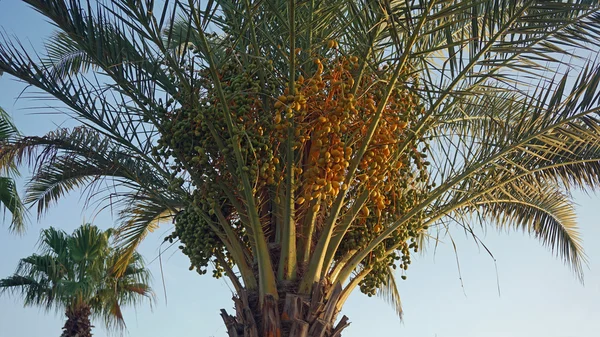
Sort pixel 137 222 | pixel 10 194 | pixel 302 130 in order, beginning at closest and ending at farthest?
1. pixel 302 130
2. pixel 137 222
3. pixel 10 194

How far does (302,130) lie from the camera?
4.32 m

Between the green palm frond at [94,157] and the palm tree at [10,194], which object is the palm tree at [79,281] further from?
the green palm frond at [94,157]

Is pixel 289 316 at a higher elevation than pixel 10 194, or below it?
below

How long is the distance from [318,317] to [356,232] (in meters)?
0.70

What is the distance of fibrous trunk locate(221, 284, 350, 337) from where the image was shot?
4.43 metres

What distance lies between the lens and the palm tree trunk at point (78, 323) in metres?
12.3

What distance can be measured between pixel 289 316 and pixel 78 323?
885cm

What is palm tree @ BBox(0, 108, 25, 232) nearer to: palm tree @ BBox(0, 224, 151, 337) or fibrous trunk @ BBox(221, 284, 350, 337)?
palm tree @ BBox(0, 224, 151, 337)

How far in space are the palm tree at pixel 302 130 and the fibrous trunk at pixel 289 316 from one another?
0.4 inches

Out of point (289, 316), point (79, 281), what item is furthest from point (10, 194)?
point (289, 316)

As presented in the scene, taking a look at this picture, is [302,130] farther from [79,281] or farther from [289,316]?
[79,281]

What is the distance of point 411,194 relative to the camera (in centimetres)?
511

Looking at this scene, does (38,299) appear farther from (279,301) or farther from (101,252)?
(279,301)

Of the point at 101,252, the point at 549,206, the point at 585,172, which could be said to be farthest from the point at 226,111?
the point at 101,252
